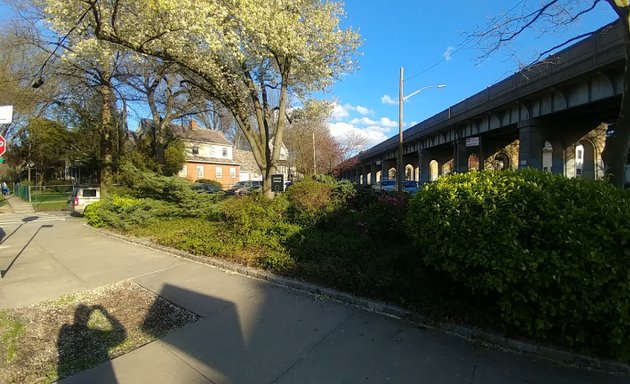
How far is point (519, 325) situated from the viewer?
12.7 feet

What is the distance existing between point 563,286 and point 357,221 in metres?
4.34

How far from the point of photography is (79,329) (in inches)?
188

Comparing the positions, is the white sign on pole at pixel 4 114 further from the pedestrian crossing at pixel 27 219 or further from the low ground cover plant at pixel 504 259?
the pedestrian crossing at pixel 27 219

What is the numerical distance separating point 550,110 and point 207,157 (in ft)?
138

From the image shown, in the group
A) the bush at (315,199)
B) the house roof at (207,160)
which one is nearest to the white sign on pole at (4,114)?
the bush at (315,199)

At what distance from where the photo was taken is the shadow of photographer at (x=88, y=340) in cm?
382

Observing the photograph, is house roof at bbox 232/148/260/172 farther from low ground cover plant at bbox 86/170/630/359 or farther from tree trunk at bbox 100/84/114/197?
low ground cover plant at bbox 86/170/630/359

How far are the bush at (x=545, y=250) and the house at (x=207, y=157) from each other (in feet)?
155

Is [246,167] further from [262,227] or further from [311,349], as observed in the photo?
[311,349]

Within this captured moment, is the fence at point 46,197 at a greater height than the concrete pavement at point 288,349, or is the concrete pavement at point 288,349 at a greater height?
the fence at point 46,197

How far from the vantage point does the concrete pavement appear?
3.51 metres

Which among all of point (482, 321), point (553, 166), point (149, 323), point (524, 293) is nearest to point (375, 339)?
point (482, 321)

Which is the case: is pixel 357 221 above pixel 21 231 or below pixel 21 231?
above

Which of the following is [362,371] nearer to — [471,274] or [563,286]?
[471,274]
